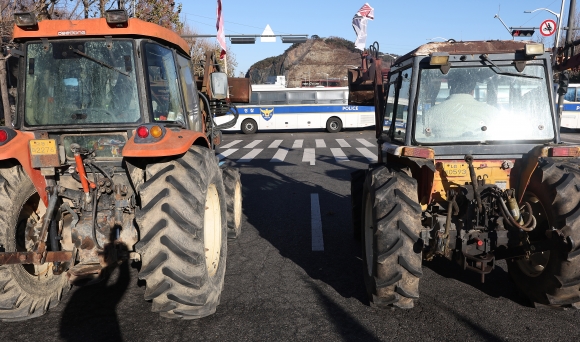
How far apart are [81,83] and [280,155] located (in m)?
13.0

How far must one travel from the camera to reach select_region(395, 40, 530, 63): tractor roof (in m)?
4.38

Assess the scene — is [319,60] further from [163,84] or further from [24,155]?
[24,155]

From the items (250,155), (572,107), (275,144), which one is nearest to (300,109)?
(275,144)

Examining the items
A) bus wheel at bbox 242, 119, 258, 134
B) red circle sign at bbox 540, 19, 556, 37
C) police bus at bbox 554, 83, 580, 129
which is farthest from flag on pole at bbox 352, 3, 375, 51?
police bus at bbox 554, 83, 580, 129

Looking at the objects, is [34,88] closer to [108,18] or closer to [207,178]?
[108,18]

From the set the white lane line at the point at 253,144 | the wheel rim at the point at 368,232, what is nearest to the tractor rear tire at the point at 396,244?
the wheel rim at the point at 368,232

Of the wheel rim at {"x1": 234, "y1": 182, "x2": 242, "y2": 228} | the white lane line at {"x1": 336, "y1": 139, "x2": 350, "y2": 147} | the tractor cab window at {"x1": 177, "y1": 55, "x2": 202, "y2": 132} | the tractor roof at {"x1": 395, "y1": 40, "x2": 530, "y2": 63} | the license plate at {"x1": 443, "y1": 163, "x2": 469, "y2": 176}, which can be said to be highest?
the tractor roof at {"x1": 395, "y1": 40, "x2": 530, "y2": 63}

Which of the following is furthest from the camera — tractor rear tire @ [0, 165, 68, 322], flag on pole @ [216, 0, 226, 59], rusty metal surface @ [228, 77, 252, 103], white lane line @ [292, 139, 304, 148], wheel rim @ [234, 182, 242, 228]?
flag on pole @ [216, 0, 226, 59]

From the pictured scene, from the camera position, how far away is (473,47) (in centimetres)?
443

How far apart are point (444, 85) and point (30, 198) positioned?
398 cm

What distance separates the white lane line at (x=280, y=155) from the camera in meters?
15.6

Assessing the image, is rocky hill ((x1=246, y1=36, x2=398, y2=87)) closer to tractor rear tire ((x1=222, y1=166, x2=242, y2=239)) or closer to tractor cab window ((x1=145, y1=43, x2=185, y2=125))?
tractor rear tire ((x1=222, y1=166, x2=242, y2=239))

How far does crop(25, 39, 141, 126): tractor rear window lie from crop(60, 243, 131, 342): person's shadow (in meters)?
1.46

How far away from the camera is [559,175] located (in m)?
3.73
